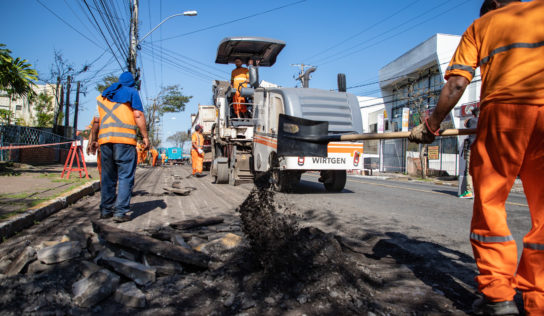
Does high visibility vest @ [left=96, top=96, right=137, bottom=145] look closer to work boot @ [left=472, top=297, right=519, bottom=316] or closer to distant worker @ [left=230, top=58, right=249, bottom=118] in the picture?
work boot @ [left=472, top=297, right=519, bottom=316]

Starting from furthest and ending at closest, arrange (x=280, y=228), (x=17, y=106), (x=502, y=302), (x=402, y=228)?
(x=17, y=106)
(x=402, y=228)
(x=280, y=228)
(x=502, y=302)

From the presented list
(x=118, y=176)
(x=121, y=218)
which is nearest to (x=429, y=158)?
(x=118, y=176)

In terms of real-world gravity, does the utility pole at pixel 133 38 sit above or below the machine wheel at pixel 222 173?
above

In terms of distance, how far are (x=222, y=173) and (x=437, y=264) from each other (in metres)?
8.07

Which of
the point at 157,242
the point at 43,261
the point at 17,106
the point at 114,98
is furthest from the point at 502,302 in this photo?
the point at 17,106

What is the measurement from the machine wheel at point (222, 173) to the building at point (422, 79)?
630 inches

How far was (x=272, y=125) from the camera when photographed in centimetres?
865

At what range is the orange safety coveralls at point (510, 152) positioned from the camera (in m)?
1.88

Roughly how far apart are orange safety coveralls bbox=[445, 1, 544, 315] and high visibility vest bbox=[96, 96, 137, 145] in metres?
3.97

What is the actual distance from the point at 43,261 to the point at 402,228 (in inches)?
150

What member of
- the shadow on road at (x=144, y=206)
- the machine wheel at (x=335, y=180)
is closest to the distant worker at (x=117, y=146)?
the shadow on road at (x=144, y=206)

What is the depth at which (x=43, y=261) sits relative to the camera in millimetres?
2678

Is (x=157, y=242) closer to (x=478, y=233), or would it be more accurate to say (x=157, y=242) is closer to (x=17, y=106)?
(x=478, y=233)

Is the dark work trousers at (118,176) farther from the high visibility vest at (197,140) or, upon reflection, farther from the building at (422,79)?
the building at (422,79)
